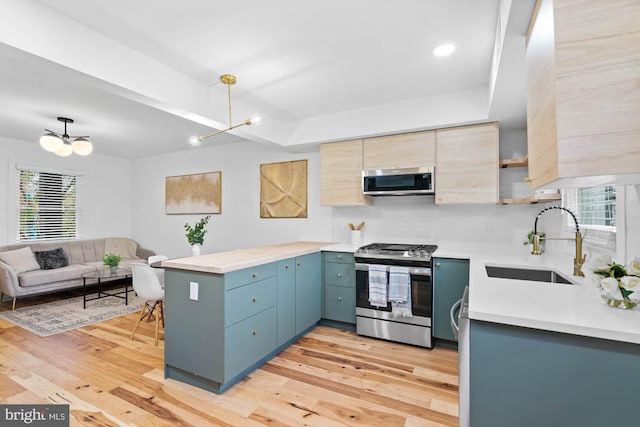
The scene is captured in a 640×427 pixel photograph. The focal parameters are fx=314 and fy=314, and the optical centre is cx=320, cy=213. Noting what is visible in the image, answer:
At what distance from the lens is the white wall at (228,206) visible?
4305mm

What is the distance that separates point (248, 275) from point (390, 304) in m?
1.48

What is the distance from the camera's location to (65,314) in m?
4.02

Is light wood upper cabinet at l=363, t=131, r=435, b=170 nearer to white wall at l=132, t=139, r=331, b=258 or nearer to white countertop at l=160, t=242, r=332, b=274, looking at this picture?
white wall at l=132, t=139, r=331, b=258

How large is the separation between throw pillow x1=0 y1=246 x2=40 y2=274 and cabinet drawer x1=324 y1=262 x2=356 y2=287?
434 centimetres

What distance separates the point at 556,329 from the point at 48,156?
22.4 feet

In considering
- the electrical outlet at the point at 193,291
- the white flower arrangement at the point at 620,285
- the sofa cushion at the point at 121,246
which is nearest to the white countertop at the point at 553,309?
the white flower arrangement at the point at 620,285

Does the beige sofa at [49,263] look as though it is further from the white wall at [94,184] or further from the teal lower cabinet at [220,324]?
the teal lower cabinet at [220,324]

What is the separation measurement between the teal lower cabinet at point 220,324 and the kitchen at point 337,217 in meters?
1.55

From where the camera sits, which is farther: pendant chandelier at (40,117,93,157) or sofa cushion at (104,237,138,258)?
sofa cushion at (104,237,138,258)

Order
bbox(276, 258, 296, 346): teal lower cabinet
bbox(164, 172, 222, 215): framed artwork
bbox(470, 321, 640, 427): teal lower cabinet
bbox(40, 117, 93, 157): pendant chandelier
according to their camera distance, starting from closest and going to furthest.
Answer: bbox(470, 321, 640, 427): teal lower cabinet < bbox(276, 258, 296, 346): teal lower cabinet < bbox(40, 117, 93, 157): pendant chandelier < bbox(164, 172, 222, 215): framed artwork

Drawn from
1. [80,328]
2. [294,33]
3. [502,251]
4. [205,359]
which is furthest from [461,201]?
[80,328]

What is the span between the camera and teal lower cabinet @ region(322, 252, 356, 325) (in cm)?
339

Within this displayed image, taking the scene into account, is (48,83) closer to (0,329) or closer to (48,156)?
(0,329)

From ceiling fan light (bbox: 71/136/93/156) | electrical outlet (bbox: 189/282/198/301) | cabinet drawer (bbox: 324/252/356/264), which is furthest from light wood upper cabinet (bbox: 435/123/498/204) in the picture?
ceiling fan light (bbox: 71/136/93/156)
